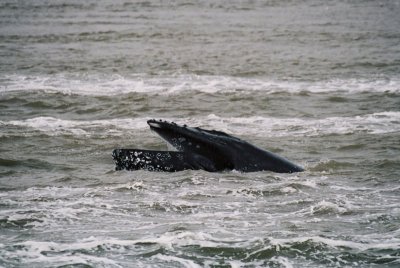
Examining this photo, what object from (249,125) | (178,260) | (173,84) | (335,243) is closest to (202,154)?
(335,243)

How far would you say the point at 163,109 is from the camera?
→ 914 inches

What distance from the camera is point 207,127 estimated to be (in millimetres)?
20531

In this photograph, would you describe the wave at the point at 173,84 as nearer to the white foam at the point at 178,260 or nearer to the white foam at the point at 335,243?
the white foam at the point at 335,243

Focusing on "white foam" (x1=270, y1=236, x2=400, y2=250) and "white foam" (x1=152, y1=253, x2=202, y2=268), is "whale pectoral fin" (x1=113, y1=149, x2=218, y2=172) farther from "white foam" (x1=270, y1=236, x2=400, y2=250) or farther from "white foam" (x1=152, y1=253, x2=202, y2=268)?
"white foam" (x1=152, y1=253, x2=202, y2=268)

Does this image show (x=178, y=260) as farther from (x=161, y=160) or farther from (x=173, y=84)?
(x=173, y=84)

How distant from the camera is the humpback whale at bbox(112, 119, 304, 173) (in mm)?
13750

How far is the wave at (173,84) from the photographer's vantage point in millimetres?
Result: 26219

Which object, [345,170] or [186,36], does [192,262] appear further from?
[186,36]

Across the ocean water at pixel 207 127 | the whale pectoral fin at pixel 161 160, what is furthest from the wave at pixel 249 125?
the whale pectoral fin at pixel 161 160

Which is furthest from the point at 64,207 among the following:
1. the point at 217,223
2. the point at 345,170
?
the point at 345,170

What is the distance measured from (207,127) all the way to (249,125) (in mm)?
1125

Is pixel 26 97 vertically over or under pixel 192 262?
over

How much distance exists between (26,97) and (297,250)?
16143 mm

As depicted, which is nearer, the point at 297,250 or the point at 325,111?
the point at 297,250
